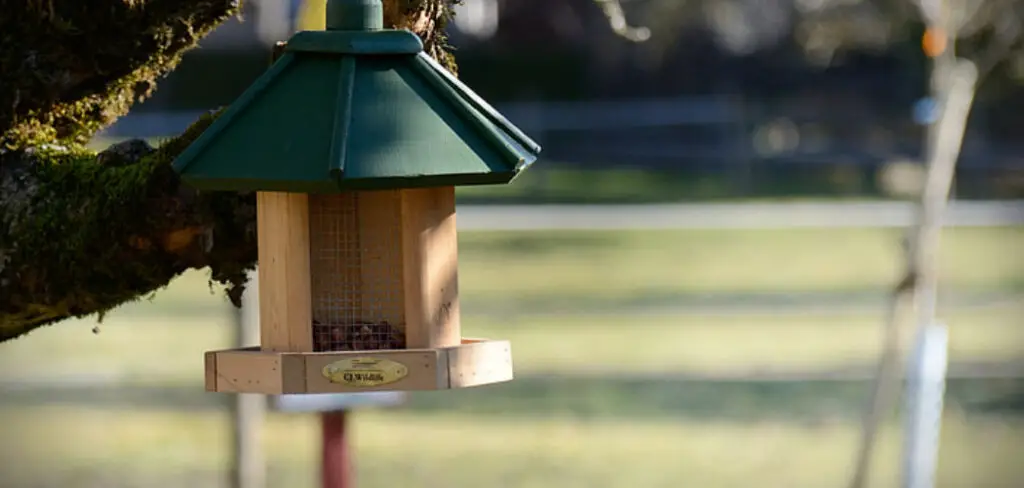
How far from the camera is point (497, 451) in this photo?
10.6 metres

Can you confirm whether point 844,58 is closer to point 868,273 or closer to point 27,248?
point 868,273

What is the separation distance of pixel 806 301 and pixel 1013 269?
12.0 feet

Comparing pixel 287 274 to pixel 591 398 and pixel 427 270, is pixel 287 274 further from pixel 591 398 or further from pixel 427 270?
pixel 591 398

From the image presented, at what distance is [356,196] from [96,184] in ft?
1.81

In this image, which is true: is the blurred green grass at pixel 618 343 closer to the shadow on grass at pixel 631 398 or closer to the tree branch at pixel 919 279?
the shadow on grass at pixel 631 398

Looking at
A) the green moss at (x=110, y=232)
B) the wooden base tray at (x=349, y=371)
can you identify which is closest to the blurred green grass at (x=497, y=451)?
the green moss at (x=110, y=232)

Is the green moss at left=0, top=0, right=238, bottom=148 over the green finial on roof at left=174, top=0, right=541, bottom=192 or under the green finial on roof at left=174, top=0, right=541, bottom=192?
over

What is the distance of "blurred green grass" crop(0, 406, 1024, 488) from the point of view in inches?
386

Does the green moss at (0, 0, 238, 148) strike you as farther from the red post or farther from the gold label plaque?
the red post

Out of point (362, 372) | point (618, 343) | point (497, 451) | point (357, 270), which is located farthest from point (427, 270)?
point (618, 343)

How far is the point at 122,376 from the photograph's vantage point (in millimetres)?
13352

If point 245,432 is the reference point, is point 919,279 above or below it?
above

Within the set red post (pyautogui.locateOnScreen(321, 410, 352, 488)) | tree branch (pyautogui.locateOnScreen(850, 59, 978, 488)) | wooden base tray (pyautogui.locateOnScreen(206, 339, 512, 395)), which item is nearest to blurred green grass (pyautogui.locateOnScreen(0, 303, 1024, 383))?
tree branch (pyautogui.locateOnScreen(850, 59, 978, 488))

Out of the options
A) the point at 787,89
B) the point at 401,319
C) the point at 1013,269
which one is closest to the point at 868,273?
the point at 1013,269
